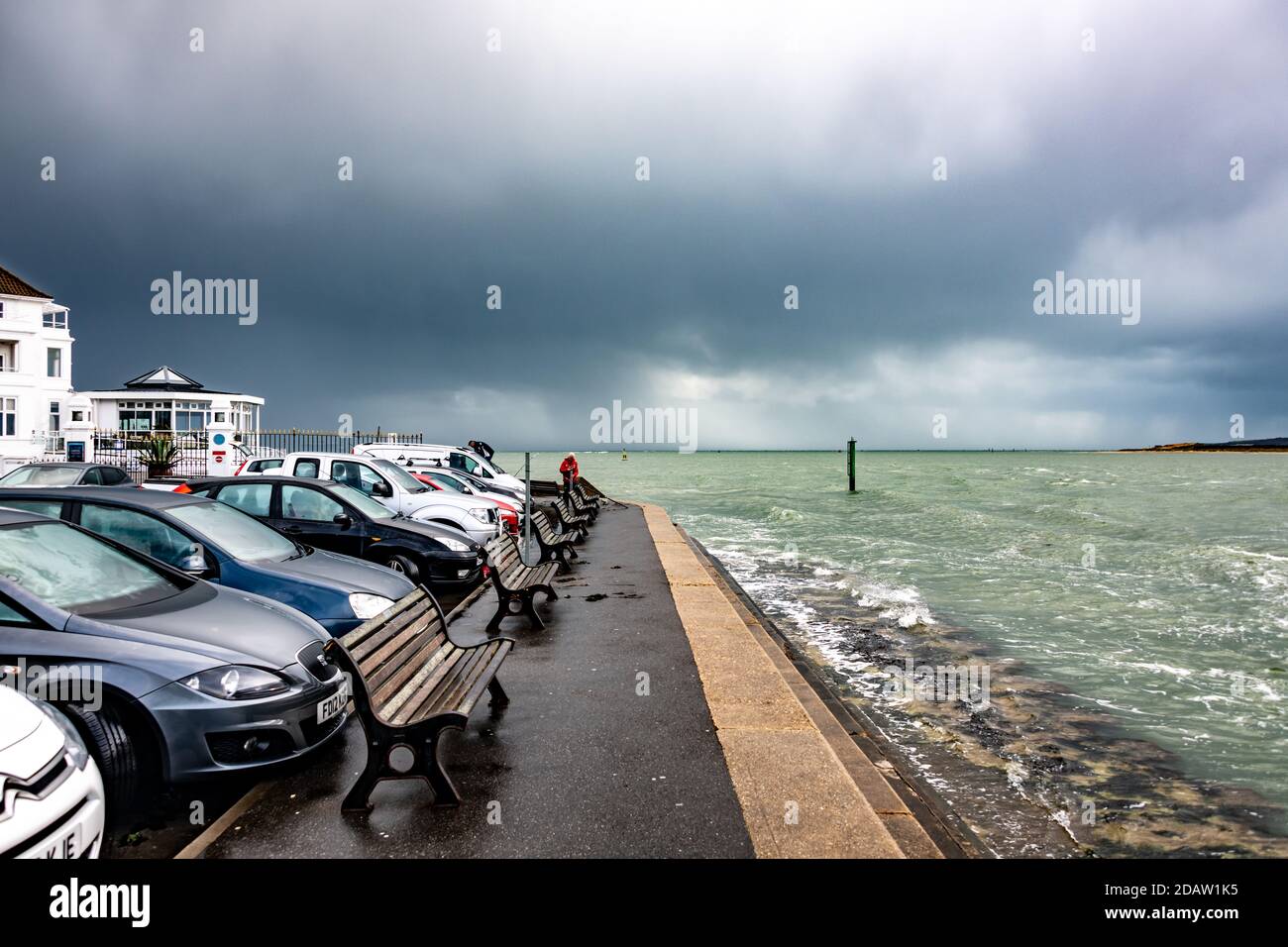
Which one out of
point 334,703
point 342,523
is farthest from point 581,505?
point 334,703

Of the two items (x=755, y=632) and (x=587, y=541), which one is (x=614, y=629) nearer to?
(x=755, y=632)

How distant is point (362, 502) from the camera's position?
1034 centimetres

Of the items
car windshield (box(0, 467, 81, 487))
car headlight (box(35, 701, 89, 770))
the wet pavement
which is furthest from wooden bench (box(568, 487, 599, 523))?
car headlight (box(35, 701, 89, 770))

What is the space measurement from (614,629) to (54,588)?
4.90 meters

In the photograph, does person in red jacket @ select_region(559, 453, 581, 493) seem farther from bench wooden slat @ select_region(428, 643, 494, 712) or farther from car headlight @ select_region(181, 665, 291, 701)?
car headlight @ select_region(181, 665, 291, 701)

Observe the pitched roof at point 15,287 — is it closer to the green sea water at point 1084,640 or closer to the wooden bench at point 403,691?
the green sea water at point 1084,640

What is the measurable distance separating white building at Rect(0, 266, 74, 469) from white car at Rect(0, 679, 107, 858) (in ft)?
139

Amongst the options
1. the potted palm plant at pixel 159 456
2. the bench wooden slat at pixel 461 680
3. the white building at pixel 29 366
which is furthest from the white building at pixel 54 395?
the bench wooden slat at pixel 461 680

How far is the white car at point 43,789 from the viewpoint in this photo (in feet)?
8.74

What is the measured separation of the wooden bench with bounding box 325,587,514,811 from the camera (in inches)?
151

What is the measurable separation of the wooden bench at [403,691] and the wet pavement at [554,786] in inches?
7.4

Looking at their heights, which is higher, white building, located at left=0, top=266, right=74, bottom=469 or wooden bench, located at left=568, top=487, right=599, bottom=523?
white building, located at left=0, top=266, right=74, bottom=469
